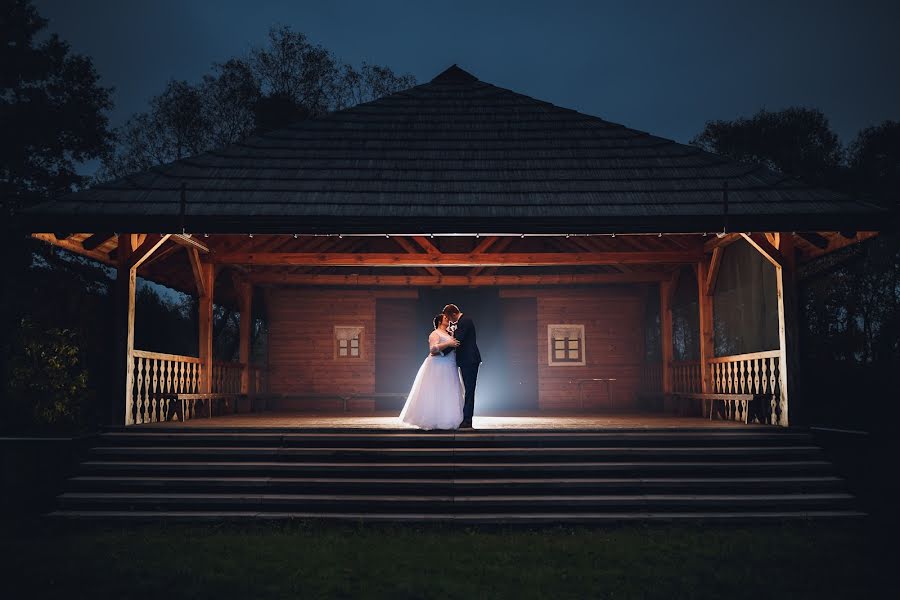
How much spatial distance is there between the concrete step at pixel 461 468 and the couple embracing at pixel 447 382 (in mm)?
1116

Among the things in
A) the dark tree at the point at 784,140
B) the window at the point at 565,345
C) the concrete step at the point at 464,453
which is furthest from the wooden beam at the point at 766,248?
the dark tree at the point at 784,140

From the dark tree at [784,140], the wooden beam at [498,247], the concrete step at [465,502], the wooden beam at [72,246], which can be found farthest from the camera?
the dark tree at [784,140]

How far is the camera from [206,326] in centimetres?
1404

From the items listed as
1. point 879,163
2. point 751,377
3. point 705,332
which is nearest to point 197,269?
point 705,332

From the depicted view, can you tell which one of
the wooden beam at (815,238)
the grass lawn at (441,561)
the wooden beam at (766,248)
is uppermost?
the wooden beam at (815,238)

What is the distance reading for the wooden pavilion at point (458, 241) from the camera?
11.5 meters

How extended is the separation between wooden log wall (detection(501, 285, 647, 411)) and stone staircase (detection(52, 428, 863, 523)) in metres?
7.66

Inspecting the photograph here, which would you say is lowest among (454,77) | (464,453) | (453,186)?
(464,453)

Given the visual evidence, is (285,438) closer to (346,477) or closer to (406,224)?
(346,477)

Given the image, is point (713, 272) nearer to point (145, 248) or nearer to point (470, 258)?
point (470, 258)

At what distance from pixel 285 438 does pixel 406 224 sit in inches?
124

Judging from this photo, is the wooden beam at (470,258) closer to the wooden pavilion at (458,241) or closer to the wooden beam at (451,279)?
the wooden pavilion at (458,241)

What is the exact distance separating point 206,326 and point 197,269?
0.90m

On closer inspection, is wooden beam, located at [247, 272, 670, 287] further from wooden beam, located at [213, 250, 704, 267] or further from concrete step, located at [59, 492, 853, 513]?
concrete step, located at [59, 492, 853, 513]
